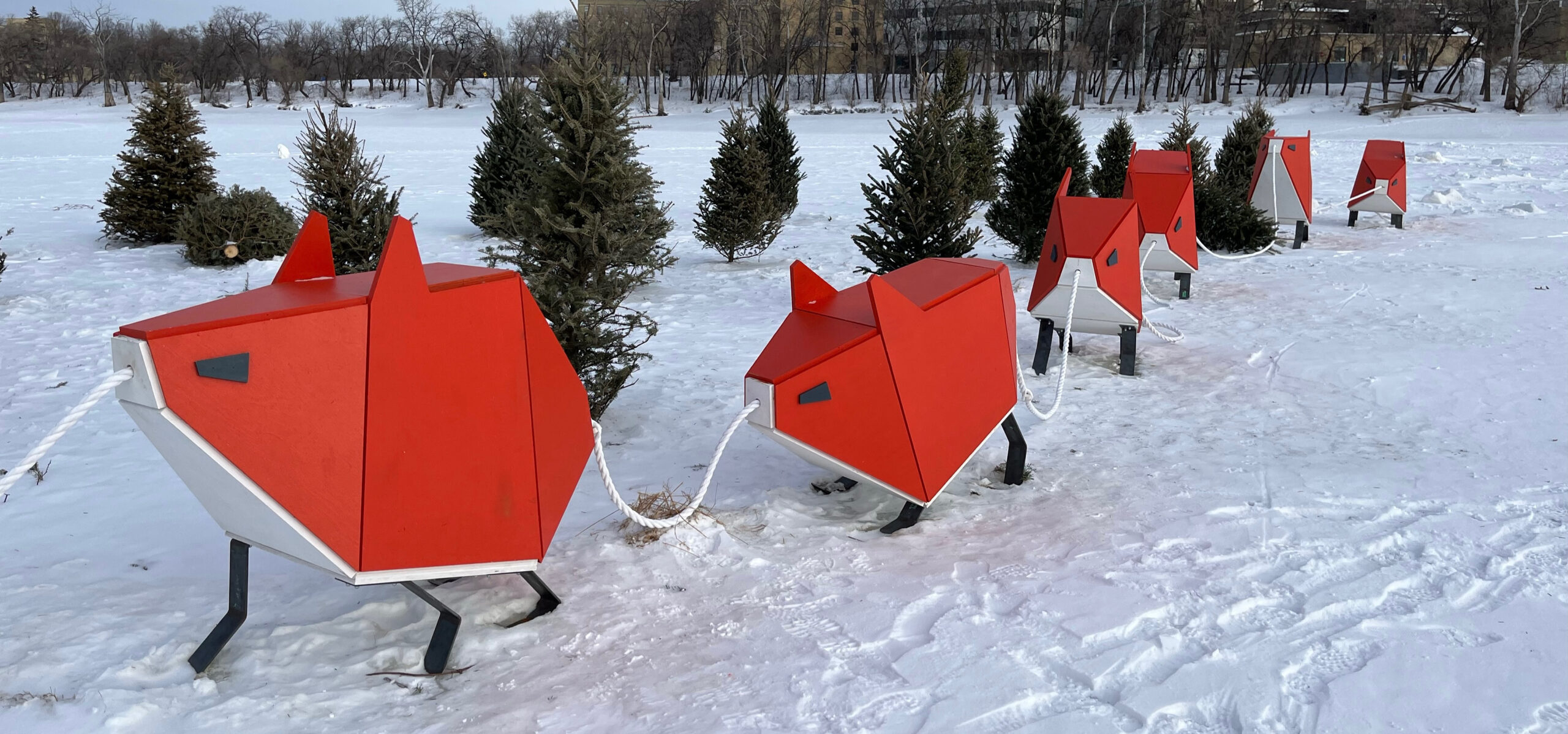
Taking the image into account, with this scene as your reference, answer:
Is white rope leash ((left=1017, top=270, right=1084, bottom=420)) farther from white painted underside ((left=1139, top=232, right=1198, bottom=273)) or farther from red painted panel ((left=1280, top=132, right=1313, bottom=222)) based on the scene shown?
red painted panel ((left=1280, top=132, right=1313, bottom=222))

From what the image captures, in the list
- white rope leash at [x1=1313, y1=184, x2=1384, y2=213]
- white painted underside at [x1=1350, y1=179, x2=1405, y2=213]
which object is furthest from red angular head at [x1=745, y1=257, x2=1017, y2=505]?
white painted underside at [x1=1350, y1=179, x2=1405, y2=213]

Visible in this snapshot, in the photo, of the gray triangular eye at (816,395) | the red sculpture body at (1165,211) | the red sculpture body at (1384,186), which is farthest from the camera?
the red sculpture body at (1384,186)

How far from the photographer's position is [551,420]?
3930 mm

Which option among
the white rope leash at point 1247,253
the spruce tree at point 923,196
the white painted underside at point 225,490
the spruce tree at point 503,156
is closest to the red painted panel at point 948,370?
the white painted underside at point 225,490

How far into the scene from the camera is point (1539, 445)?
5.71m

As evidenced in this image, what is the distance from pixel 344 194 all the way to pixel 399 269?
6.02m

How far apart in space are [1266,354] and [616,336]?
5477mm

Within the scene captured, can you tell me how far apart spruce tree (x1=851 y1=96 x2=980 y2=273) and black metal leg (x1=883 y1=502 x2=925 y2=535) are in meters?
5.75

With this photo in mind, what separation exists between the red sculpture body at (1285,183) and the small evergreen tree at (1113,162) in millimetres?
1912

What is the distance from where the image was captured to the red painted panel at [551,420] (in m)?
3.77

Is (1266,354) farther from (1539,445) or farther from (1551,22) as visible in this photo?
(1551,22)

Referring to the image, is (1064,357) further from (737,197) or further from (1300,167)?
(1300,167)

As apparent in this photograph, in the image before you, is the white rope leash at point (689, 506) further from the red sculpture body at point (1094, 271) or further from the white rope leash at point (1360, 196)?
the white rope leash at point (1360, 196)

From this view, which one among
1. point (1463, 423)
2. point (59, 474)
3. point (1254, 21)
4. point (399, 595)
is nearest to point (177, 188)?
point (59, 474)
